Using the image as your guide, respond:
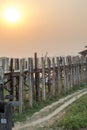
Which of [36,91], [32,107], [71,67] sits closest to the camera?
[32,107]

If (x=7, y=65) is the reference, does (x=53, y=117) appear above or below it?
below

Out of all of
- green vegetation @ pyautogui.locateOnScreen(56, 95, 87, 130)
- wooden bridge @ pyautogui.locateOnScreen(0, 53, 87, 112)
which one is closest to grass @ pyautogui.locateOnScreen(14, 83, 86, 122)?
wooden bridge @ pyautogui.locateOnScreen(0, 53, 87, 112)

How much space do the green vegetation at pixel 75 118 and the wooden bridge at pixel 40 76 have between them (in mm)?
2096

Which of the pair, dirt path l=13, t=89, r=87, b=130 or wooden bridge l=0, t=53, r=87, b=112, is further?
wooden bridge l=0, t=53, r=87, b=112

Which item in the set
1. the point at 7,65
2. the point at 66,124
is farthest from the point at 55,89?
the point at 66,124

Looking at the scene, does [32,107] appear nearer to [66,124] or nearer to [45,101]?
[45,101]

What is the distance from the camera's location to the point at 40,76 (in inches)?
780

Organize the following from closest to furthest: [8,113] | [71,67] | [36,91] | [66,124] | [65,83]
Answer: [8,113] → [66,124] → [36,91] → [65,83] → [71,67]

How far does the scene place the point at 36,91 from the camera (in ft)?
61.2

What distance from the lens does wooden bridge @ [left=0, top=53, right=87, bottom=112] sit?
15.8 m

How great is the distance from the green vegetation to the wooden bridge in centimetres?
210

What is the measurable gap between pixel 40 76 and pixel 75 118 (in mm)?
6203

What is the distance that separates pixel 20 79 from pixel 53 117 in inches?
102

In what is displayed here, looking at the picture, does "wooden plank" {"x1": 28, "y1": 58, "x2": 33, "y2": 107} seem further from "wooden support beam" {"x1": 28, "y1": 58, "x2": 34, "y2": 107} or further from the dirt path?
the dirt path
